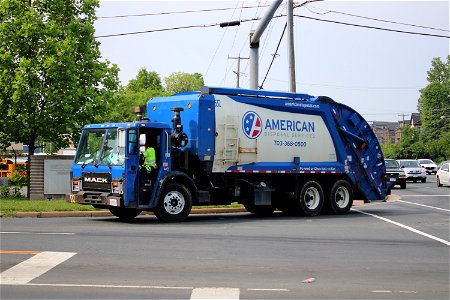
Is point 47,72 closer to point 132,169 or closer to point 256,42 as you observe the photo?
point 256,42

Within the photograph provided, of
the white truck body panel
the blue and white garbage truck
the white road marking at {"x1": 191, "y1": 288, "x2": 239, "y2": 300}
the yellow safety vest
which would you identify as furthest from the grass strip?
the white road marking at {"x1": 191, "y1": 288, "x2": 239, "y2": 300}

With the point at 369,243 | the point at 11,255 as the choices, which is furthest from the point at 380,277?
the point at 11,255

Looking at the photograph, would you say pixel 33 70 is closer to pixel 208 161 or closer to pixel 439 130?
pixel 208 161

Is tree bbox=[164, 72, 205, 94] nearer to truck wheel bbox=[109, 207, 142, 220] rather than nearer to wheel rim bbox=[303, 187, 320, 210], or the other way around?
wheel rim bbox=[303, 187, 320, 210]

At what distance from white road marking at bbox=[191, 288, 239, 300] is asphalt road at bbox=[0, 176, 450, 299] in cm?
1

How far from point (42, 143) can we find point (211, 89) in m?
11.8

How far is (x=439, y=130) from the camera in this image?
4326 inches

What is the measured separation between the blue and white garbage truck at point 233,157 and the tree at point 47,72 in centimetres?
646

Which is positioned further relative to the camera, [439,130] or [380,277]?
[439,130]

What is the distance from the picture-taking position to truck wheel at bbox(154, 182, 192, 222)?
49.8 ft

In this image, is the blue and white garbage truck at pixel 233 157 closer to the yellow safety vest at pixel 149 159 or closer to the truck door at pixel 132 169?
the truck door at pixel 132 169

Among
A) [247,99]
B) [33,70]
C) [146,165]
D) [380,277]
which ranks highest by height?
[33,70]

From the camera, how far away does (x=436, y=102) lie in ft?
364

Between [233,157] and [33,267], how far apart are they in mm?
8426
